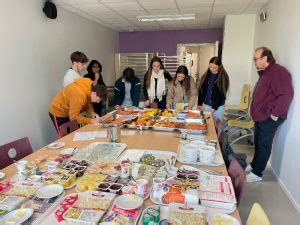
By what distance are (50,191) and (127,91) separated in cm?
253

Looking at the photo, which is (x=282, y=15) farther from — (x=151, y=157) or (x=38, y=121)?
(x=38, y=121)

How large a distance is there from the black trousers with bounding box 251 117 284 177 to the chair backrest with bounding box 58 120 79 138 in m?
2.07

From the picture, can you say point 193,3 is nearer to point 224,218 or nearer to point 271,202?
point 271,202

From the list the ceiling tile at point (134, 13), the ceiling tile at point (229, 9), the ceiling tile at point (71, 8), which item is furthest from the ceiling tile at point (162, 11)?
the ceiling tile at point (71, 8)

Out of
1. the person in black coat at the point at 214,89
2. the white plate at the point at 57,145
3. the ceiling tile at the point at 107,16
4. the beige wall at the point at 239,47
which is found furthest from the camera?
the beige wall at the point at 239,47

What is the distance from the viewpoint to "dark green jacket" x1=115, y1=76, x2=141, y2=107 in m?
3.52

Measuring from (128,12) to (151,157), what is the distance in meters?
3.28

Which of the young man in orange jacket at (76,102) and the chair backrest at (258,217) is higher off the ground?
the young man in orange jacket at (76,102)

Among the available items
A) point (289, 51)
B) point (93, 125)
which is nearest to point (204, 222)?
point (93, 125)

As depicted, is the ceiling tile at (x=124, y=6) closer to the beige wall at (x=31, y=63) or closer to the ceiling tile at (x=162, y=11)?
the ceiling tile at (x=162, y=11)

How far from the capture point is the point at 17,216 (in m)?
0.94

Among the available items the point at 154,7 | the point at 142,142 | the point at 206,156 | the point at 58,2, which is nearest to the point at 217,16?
the point at 154,7

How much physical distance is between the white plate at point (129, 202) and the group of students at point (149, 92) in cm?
131

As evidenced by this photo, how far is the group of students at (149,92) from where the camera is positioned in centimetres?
238
